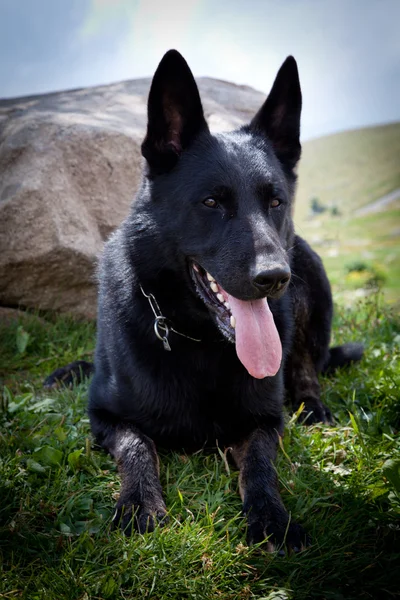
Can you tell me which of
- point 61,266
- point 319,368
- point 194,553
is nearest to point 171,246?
point 194,553

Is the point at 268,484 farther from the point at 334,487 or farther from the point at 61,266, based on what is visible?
the point at 61,266

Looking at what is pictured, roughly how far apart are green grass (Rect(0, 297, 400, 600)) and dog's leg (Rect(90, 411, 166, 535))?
0.20 ft

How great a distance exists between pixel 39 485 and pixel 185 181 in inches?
56.5

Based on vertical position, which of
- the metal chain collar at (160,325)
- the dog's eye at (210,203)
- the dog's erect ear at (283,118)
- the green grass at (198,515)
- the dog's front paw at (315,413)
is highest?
the dog's erect ear at (283,118)

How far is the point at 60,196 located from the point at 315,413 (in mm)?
2589

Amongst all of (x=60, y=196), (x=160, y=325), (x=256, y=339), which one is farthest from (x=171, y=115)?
(x=60, y=196)

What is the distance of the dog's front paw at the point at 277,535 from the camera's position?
2012mm

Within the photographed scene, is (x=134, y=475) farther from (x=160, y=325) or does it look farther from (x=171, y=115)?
(x=171, y=115)

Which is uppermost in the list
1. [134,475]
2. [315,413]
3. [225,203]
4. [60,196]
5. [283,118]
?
[283,118]

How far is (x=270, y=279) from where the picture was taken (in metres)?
2.06

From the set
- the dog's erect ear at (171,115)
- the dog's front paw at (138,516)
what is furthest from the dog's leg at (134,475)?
the dog's erect ear at (171,115)

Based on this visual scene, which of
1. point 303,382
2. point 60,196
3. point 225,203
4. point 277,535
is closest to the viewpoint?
point 277,535

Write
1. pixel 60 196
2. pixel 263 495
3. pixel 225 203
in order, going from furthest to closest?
pixel 60 196 < pixel 225 203 < pixel 263 495

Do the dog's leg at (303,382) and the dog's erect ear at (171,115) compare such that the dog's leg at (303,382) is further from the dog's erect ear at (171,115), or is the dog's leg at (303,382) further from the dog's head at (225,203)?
the dog's erect ear at (171,115)
